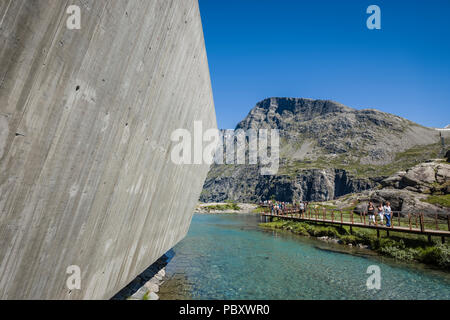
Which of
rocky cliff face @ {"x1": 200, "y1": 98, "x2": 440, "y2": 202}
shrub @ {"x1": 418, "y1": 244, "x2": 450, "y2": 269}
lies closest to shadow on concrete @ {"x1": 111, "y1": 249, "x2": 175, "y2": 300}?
shrub @ {"x1": 418, "y1": 244, "x2": 450, "y2": 269}

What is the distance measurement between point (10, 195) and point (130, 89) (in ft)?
6.52

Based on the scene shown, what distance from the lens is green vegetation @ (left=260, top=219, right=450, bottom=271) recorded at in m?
11.9

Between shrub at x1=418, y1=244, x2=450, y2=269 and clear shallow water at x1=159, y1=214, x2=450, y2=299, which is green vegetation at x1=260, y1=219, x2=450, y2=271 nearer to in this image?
shrub at x1=418, y1=244, x2=450, y2=269

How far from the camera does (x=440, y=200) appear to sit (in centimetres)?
2308

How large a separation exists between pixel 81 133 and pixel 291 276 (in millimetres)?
10317

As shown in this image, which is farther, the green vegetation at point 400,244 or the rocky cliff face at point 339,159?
the rocky cliff face at point 339,159

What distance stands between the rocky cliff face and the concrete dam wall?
11406cm

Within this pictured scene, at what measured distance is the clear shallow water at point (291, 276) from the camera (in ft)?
26.8

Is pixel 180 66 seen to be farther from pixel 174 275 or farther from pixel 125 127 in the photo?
pixel 174 275

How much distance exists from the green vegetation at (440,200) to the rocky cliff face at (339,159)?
3308 inches

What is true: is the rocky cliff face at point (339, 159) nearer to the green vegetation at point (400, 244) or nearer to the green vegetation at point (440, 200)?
the green vegetation at point (440, 200)
